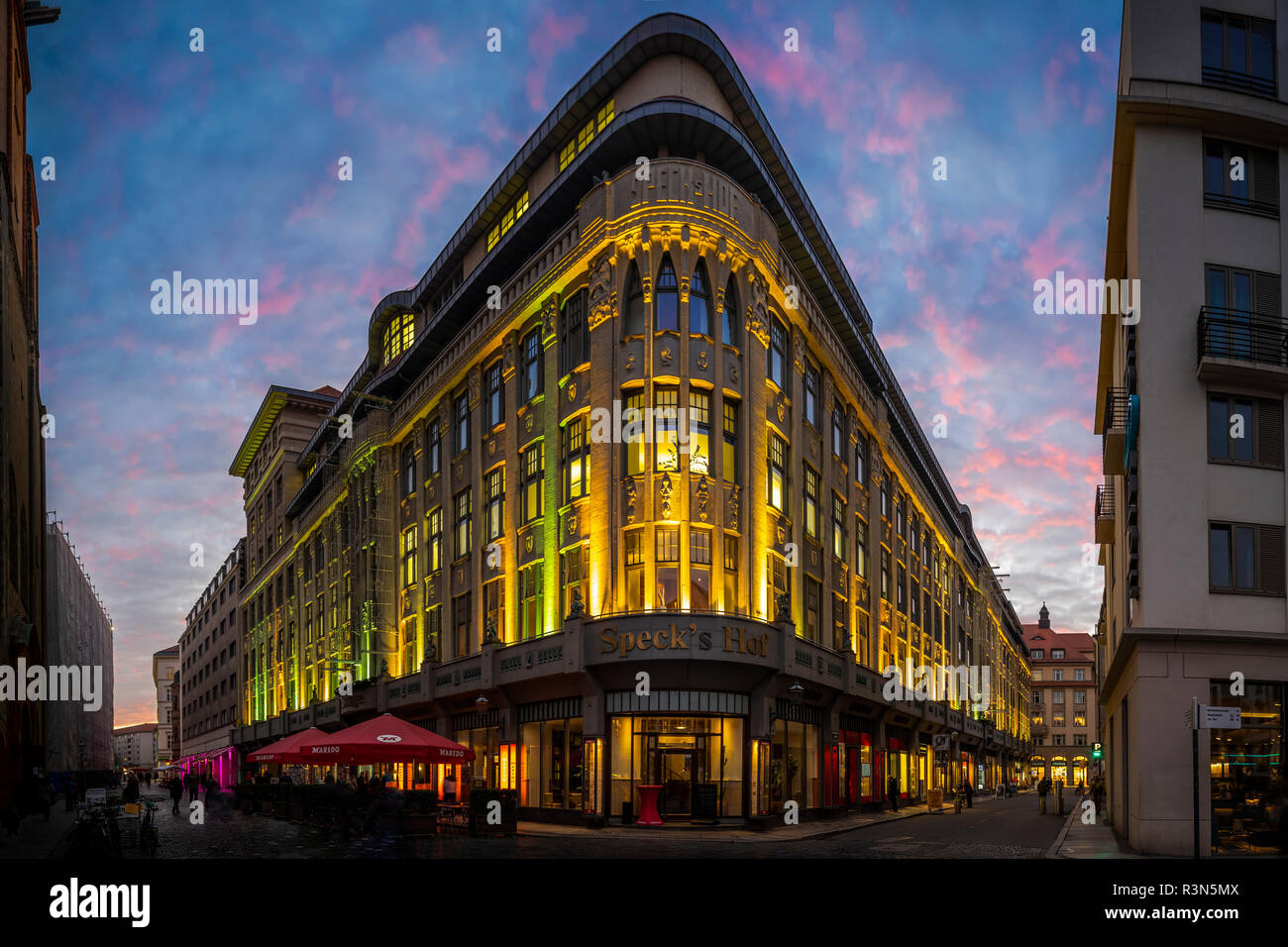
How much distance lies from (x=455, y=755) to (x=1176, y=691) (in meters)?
18.9

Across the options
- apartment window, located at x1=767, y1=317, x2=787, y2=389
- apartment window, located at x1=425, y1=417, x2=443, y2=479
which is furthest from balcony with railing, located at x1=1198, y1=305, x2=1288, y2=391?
apartment window, located at x1=425, y1=417, x2=443, y2=479

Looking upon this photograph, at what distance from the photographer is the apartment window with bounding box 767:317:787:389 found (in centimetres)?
4166

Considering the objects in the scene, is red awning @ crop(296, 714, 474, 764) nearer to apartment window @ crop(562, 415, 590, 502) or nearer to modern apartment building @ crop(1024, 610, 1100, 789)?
apartment window @ crop(562, 415, 590, 502)

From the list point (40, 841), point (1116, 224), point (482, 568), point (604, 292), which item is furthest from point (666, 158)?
point (40, 841)

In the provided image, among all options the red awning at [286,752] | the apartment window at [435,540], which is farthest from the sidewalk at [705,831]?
the apartment window at [435,540]

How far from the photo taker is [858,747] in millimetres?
51125

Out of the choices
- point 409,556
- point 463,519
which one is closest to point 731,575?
point 463,519

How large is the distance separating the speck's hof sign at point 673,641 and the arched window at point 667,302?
31.7ft

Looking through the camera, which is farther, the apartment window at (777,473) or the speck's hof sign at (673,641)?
the apartment window at (777,473)

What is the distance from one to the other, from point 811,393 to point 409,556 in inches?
807

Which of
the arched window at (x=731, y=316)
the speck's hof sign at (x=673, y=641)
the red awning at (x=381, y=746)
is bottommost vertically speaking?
the red awning at (x=381, y=746)

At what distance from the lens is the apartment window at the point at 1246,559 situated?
24.9 m

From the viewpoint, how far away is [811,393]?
47.2 m

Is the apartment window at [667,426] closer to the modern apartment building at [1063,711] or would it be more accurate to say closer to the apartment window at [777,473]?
the apartment window at [777,473]
